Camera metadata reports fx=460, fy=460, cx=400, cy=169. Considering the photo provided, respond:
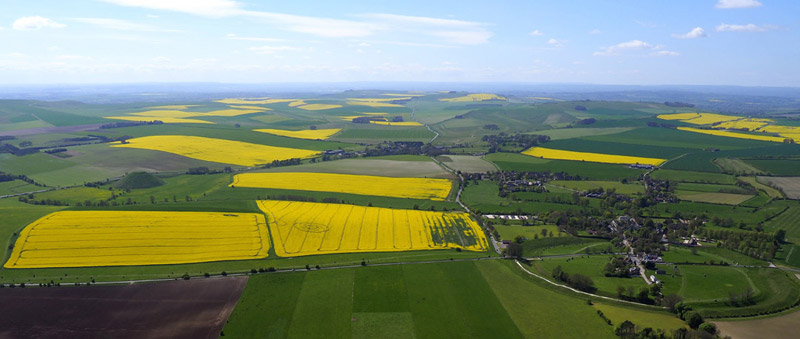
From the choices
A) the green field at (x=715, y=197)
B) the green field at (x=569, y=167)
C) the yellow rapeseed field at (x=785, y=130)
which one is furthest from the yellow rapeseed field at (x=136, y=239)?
the yellow rapeseed field at (x=785, y=130)

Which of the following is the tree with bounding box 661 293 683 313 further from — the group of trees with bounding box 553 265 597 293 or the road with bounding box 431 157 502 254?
the road with bounding box 431 157 502 254

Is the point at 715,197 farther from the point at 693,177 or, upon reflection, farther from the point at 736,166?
the point at 736,166

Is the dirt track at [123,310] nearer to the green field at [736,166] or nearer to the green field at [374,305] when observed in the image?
the green field at [374,305]

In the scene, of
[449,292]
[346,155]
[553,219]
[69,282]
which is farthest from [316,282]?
[346,155]

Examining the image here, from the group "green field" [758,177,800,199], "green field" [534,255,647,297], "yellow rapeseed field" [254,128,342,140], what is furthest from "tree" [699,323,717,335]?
"yellow rapeseed field" [254,128,342,140]

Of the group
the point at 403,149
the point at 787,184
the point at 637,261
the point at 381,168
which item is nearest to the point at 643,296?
the point at 637,261

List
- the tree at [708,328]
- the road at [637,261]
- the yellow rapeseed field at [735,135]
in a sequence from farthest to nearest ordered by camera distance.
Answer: the yellow rapeseed field at [735,135] → the road at [637,261] → the tree at [708,328]

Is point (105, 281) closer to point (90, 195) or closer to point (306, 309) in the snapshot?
point (306, 309)
